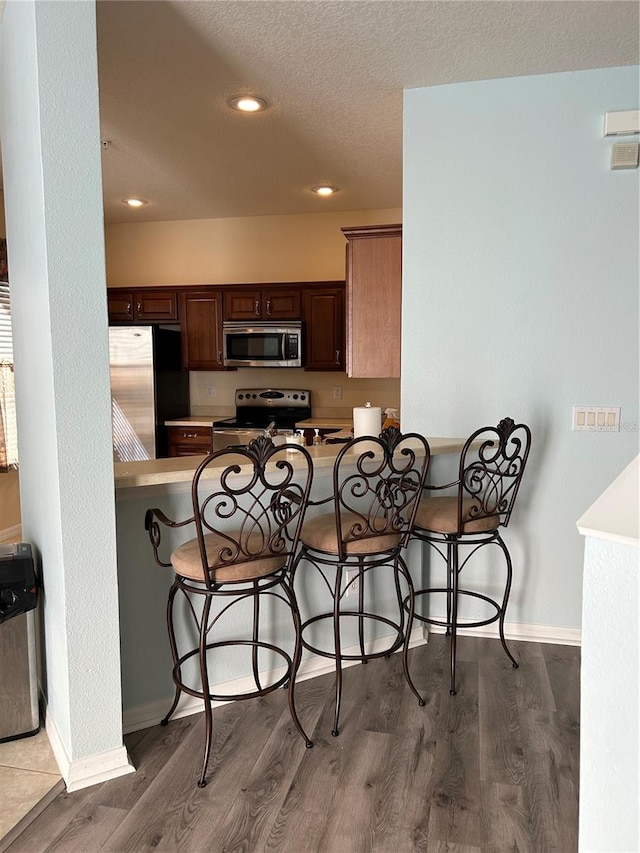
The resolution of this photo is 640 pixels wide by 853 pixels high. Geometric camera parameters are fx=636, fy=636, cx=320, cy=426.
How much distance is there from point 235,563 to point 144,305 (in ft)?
13.1

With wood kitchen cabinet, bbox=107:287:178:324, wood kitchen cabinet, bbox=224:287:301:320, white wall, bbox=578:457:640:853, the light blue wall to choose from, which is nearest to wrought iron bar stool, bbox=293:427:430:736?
the light blue wall

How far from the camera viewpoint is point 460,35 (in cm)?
250

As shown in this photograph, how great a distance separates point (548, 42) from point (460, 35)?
386 millimetres

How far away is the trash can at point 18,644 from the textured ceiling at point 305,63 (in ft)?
6.65

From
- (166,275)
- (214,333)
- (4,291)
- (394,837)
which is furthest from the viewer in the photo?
(166,275)

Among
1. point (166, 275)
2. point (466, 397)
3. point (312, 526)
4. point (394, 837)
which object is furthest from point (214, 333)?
point (394, 837)

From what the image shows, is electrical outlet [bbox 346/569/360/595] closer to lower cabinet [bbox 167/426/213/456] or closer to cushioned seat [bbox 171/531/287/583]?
cushioned seat [bbox 171/531/287/583]

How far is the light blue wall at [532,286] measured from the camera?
2932 millimetres

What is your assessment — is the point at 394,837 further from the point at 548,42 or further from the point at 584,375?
the point at 548,42

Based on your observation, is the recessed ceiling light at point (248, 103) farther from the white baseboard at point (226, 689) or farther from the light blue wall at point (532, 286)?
the white baseboard at point (226, 689)

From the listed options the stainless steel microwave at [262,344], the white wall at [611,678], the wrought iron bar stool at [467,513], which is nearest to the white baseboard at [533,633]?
the wrought iron bar stool at [467,513]

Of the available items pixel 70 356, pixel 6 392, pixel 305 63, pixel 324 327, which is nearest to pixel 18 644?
pixel 70 356

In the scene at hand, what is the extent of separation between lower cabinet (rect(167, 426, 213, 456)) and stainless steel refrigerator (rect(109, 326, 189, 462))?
84 mm

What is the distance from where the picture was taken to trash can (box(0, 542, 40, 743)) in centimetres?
222
